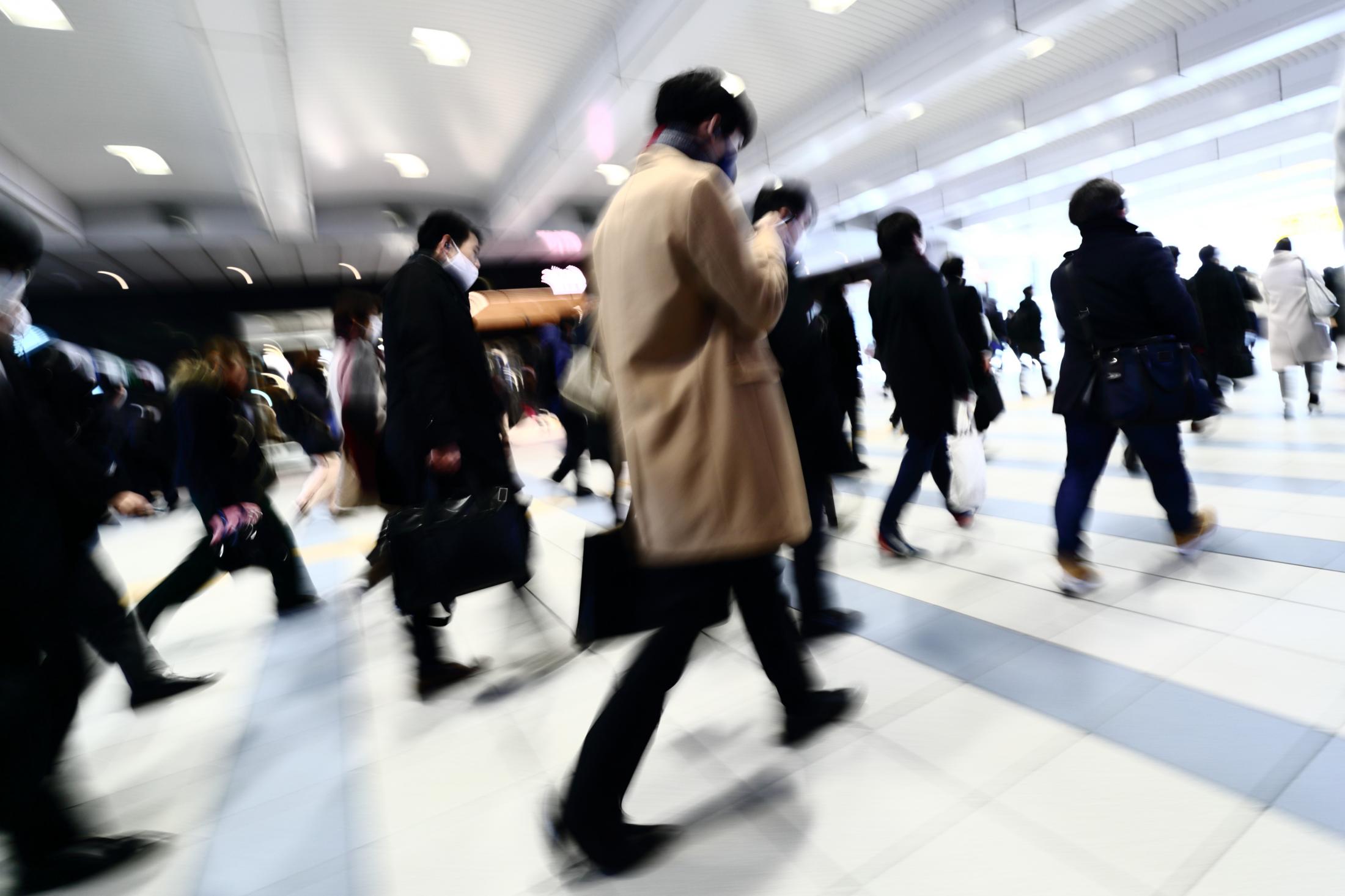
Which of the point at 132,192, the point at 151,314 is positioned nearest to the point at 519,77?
the point at 132,192

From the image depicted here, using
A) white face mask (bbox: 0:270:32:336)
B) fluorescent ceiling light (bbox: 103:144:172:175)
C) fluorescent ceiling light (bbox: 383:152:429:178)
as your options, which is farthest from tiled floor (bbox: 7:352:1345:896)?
fluorescent ceiling light (bbox: 383:152:429:178)

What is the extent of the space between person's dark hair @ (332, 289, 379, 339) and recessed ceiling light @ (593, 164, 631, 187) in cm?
787

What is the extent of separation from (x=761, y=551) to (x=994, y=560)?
2084mm

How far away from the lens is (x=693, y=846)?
144 cm

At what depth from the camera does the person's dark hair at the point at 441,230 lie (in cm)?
222

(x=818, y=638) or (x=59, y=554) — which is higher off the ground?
(x=59, y=554)

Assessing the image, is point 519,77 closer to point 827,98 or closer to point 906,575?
point 827,98

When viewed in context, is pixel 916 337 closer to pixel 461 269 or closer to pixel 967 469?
pixel 967 469

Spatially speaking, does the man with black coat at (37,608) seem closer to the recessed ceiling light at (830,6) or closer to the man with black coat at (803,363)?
the man with black coat at (803,363)

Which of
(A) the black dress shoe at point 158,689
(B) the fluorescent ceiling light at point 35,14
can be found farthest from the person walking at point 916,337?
(B) the fluorescent ceiling light at point 35,14

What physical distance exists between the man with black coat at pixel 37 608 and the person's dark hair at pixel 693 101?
1382 mm

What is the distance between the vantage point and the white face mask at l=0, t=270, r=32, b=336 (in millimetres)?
1503

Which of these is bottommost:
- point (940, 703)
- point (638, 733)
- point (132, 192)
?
point (940, 703)

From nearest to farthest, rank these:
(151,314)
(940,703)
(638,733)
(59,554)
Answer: (638,733)
(59,554)
(940,703)
(151,314)
